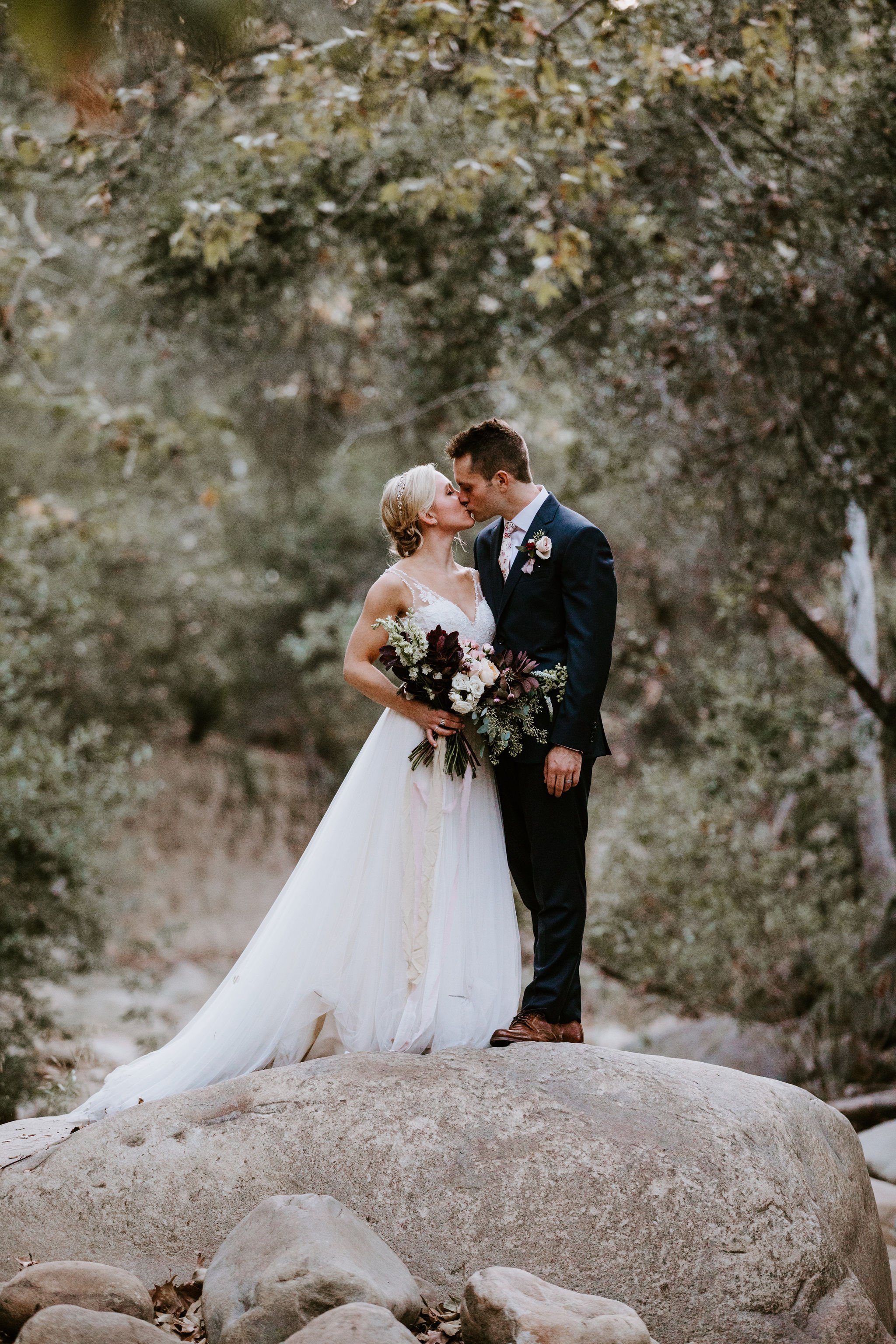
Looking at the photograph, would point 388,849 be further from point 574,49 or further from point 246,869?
point 246,869

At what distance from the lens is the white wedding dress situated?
14.1ft

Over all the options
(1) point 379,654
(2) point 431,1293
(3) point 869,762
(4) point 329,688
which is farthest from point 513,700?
(4) point 329,688

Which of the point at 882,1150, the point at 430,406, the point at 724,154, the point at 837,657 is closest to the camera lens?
the point at 882,1150

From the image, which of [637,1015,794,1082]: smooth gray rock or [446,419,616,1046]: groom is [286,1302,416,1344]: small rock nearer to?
[446,419,616,1046]: groom

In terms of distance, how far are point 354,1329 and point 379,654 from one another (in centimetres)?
240

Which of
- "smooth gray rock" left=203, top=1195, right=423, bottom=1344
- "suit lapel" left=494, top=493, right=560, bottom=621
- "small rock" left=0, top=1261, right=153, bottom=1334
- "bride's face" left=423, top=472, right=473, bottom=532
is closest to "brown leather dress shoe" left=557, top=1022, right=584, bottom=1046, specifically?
"smooth gray rock" left=203, top=1195, right=423, bottom=1344

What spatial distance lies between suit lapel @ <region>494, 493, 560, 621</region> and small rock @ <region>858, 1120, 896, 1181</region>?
376 centimetres

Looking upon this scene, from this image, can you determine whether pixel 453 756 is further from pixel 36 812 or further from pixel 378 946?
pixel 36 812

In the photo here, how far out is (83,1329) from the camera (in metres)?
2.84

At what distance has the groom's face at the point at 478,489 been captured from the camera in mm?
4559

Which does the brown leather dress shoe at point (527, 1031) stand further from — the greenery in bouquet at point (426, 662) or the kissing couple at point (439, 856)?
the greenery in bouquet at point (426, 662)

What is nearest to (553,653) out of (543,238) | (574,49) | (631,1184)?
(631,1184)

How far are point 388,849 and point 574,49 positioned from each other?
6155mm

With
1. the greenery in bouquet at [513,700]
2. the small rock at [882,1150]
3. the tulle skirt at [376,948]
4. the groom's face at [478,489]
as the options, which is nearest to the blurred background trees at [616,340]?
the small rock at [882,1150]
